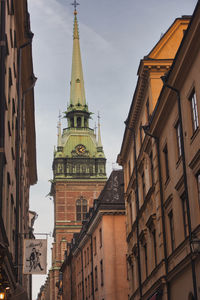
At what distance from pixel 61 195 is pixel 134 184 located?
2912 inches

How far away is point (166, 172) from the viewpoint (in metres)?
26.7

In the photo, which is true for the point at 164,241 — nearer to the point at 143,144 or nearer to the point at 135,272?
the point at 143,144

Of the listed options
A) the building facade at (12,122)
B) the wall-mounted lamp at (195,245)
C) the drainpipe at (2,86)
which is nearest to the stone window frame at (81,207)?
the building facade at (12,122)

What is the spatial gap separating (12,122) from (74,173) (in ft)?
284

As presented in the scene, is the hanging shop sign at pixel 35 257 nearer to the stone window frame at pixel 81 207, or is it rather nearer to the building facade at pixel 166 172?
the building facade at pixel 166 172

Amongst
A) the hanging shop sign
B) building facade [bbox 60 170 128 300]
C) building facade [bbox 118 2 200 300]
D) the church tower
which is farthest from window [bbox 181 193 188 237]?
the church tower

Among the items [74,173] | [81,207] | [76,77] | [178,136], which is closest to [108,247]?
[178,136]

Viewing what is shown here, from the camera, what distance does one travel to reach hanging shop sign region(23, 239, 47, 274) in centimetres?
2517

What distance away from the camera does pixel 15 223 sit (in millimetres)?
27281

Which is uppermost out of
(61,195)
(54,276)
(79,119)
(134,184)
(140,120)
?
(79,119)

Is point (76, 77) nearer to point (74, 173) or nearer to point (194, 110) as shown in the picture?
point (74, 173)

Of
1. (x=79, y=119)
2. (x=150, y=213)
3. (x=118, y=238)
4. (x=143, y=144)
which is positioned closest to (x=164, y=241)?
(x=150, y=213)

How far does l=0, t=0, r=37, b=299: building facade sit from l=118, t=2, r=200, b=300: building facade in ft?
19.6

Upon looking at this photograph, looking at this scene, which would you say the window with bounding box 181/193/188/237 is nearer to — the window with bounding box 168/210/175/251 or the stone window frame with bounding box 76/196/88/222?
the window with bounding box 168/210/175/251
